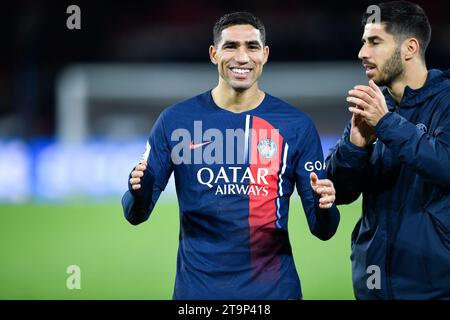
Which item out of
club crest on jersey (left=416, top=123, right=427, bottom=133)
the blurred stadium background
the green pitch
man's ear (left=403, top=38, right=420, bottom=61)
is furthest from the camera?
the blurred stadium background

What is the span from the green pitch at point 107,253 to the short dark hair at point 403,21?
257cm

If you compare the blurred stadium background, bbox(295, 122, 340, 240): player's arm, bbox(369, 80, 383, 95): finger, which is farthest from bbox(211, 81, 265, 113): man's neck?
the blurred stadium background

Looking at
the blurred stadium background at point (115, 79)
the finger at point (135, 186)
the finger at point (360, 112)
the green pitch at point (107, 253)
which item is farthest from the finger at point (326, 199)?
the blurred stadium background at point (115, 79)

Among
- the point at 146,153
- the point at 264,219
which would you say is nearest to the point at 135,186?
the point at 146,153

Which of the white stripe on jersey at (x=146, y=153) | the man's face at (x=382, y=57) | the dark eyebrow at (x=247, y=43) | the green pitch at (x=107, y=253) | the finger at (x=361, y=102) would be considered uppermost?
the dark eyebrow at (x=247, y=43)

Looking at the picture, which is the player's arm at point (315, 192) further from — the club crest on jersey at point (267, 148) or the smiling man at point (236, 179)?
the club crest on jersey at point (267, 148)

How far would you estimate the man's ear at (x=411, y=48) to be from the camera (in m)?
3.07

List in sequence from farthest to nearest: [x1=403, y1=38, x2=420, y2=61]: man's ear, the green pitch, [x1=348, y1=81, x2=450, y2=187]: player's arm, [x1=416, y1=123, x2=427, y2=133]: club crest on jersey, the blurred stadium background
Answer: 1. the blurred stadium background
2. the green pitch
3. [x1=403, y1=38, x2=420, y2=61]: man's ear
4. [x1=416, y1=123, x2=427, y2=133]: club crest on jersey
5. [x1=348, y1=81, x2=450, y2=187]: player's arm

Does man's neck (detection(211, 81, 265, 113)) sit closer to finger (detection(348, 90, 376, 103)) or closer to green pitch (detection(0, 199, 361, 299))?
finger (detection(348, 90, 376, 103))

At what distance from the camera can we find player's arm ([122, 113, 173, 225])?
9.66 ft

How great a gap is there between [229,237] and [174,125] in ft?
1.71

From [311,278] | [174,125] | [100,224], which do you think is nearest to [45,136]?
[100,224]

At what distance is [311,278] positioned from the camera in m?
5.84

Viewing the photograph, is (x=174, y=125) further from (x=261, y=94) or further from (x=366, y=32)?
(x=366, y=32)
